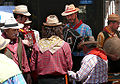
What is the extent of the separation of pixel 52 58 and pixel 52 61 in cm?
5

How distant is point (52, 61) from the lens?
466 cm

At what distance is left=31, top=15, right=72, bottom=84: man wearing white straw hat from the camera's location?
4684 millimetres

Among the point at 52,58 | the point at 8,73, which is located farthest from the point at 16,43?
the point at 8,73

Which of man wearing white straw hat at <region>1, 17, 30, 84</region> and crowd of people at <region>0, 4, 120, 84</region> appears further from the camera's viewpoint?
man wearing white straw hat at <region>1, 17, 30, 84</region>

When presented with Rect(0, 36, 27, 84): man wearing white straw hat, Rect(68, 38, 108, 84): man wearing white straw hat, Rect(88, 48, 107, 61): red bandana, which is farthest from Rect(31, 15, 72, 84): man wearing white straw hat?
Rect(0, 36, 27, 84): man wearing white straw hat

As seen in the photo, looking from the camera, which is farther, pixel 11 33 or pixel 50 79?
pixel 11 33

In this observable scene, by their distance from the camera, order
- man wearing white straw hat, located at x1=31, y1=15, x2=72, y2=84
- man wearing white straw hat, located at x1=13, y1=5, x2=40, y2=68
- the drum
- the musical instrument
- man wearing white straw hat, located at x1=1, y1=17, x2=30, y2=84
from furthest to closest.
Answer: the musical instrument, man wearing white straw hat, located at x1=13, y1=5, x2=40, y2=68, man wearing white straw hat, located at x1=1, y1=17, x2=30, y2=84, man wearing white straw hat, located at x1=31, y1=15, x2=72, y2=84, the drum

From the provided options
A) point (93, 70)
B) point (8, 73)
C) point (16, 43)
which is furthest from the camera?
point (16, 43)

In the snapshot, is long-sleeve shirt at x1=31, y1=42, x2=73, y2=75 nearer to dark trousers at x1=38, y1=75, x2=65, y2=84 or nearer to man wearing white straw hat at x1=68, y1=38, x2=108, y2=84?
dark trousers at x1=38, y1=75, x2=65, y2=84

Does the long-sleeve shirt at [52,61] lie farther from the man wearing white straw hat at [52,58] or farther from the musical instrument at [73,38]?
the musical instrument at [73,38]

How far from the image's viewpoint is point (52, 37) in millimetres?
4770

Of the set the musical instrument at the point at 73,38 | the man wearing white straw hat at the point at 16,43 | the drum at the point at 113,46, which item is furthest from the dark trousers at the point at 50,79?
the musical instrument at the point at 73,38

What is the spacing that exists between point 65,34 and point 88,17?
2.11 meters

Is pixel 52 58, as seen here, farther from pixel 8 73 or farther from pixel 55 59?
pixel 8 73
